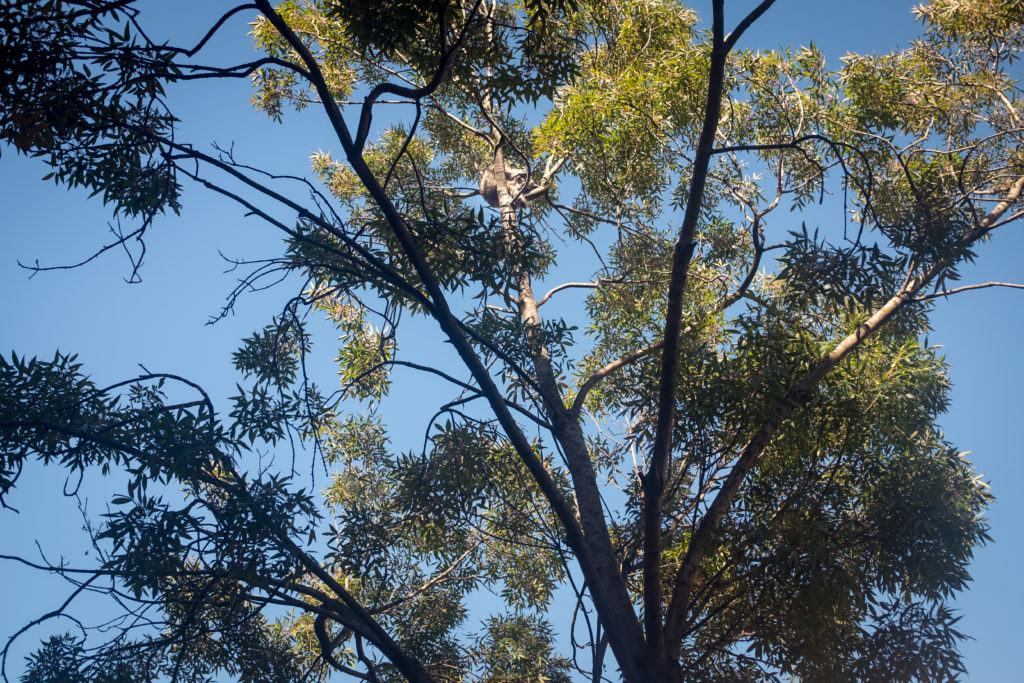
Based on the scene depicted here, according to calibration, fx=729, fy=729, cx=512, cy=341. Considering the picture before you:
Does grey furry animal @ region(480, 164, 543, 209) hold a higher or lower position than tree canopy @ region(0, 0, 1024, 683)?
higher

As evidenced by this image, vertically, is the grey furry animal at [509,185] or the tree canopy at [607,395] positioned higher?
the grey furry animal at [509,185]

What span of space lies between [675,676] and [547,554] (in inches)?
92.9

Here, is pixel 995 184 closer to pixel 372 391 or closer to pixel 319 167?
pixel 372 391

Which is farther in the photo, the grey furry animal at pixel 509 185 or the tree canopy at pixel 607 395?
the grey furry animal at pixel 509 185

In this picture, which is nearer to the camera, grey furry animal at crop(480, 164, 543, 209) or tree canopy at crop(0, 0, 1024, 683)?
tree canopy at crop(0, 0, 1024, 683)

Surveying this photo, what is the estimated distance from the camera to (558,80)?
3.71 metres

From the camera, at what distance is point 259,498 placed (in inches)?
121

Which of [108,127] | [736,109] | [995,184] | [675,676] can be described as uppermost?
[736,109]

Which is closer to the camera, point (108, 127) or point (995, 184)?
point (108, 127)

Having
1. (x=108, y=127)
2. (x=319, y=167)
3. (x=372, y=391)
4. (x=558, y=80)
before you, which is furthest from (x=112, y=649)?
(x=319, y=167)

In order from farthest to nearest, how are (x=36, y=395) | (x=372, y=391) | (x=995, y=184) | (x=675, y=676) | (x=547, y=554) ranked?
(x=372, y=391)
(x=547, y=554)
(x=995, y=184)
(x=36, y=395)
(x=675, y=676)

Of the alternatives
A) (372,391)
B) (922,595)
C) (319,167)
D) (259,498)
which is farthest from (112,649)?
(319,167)

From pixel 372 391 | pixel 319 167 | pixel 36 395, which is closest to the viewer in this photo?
pixel 36 395

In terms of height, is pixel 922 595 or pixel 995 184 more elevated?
pixel 995 184
